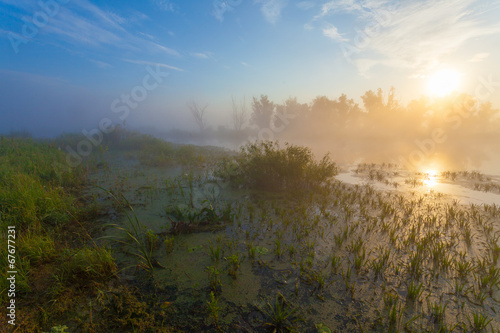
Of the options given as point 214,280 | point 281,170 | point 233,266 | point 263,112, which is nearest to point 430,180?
point 281,170

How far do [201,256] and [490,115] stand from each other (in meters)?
52.0

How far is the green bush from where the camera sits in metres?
7.82

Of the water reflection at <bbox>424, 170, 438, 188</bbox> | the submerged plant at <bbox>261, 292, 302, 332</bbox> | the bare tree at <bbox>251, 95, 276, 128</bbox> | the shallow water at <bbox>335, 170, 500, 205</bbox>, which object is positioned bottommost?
the submerged plant at <bbox>261, 292, 302, 332</bbox>

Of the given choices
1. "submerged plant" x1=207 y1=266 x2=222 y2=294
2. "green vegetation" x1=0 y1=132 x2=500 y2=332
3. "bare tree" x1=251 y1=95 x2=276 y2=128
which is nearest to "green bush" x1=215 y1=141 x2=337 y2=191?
"green vegetation" x1=0 y1=132 x2=500 y2=332

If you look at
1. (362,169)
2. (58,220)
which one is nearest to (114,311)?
(58,220)

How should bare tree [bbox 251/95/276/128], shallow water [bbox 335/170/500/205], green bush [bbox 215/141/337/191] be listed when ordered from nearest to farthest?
shallow water [bbox 335/170/500/205] < green bush [bbox 215/141/337/191] < bare tree [bbox 251/95/276/128]

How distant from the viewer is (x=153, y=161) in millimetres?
12586

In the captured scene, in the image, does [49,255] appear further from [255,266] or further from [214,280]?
[255,266]

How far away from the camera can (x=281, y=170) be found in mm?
7832

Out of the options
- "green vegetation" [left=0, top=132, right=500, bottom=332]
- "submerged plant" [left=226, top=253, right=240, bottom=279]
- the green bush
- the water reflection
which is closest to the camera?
"green vegetation" [left=0, top=132, right=500, bottom=332]

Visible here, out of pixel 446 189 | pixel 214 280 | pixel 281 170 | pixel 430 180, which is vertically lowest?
pixel 214 280

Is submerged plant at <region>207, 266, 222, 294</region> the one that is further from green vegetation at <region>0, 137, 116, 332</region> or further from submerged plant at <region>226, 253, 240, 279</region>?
green vegetation at <region>0, 137, 116, 332</region>

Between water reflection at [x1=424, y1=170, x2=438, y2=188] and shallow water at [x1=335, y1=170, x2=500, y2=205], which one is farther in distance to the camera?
water reflection at [x1=424, y1=170, x2=438, y2=188]

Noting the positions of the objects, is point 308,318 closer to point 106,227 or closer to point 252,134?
point 106,227
